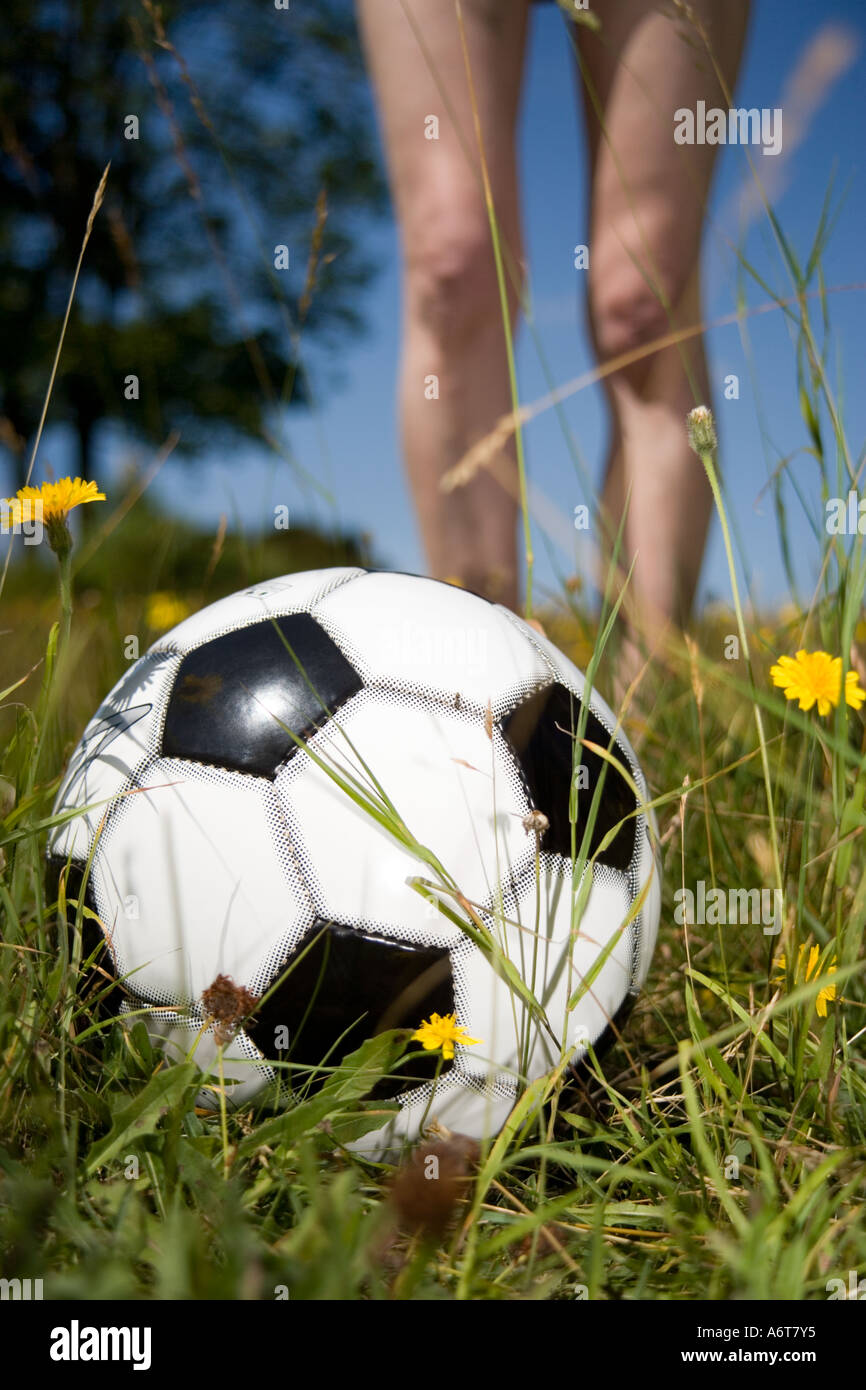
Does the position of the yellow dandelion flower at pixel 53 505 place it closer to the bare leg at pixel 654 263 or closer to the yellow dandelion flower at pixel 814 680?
the yellow dandelion flower at pixel 814 680

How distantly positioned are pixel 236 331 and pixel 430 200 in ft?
75.0

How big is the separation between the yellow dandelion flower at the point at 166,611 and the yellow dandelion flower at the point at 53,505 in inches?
54.4

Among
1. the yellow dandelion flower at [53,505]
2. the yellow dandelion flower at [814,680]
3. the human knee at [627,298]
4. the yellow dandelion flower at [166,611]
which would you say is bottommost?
the yellow dandelion flower at [814,680]

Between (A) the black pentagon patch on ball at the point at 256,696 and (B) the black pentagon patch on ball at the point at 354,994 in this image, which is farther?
(A) the black pentagon patch on ball at the point at 256,696

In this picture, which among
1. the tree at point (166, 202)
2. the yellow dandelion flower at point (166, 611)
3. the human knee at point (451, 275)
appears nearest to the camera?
the human knee at point (451, 275)

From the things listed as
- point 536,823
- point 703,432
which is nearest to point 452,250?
point 703,432

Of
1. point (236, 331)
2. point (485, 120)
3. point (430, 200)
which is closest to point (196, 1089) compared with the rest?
point (430, 200)

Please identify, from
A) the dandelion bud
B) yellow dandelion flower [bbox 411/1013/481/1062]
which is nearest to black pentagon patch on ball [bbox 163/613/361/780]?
yellow dandelion flower [bbox 411/1013/481/1062]

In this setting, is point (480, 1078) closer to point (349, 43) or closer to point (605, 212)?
point (605, 212)

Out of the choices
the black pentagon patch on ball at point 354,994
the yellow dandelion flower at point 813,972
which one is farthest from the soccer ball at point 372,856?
the yellow dandelion flower at point 813,972

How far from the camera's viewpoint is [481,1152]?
1.20 meters

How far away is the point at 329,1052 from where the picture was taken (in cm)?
128

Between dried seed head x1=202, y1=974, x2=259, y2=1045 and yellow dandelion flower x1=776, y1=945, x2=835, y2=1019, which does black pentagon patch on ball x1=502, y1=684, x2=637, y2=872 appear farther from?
dried seed head x1=202, y1=974, x2=259, y2=1045

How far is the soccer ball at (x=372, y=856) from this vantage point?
4.23 feet
